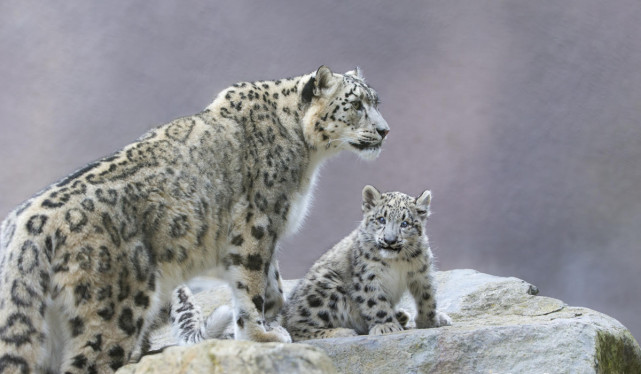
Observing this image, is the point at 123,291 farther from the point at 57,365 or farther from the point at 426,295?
the point at 426,295

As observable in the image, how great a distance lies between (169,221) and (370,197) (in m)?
1.78

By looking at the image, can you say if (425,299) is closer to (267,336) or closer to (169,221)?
(267,336)

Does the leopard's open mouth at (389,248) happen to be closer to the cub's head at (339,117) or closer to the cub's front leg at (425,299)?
the cub's front leg at (425,299)

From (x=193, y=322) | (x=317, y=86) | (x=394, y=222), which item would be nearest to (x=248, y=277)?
(x=193, y=322)

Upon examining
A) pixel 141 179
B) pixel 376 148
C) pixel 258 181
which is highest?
pixel 376 148

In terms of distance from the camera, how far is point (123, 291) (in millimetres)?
3805

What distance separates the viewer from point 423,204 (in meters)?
5.46

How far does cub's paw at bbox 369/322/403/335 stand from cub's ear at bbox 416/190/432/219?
2.79 feet

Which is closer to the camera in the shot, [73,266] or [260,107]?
[73,266]

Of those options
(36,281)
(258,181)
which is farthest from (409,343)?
Answer: (36,281)

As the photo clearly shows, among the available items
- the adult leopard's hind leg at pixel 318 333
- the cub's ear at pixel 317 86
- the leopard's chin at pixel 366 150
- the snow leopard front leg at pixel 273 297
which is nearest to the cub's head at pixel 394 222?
the leopard's chin at pixel 366 150

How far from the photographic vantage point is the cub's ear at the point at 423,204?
17.8 ft

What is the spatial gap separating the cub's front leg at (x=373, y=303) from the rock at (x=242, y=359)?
→ 1.96m

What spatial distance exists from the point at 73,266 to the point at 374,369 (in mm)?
1667
